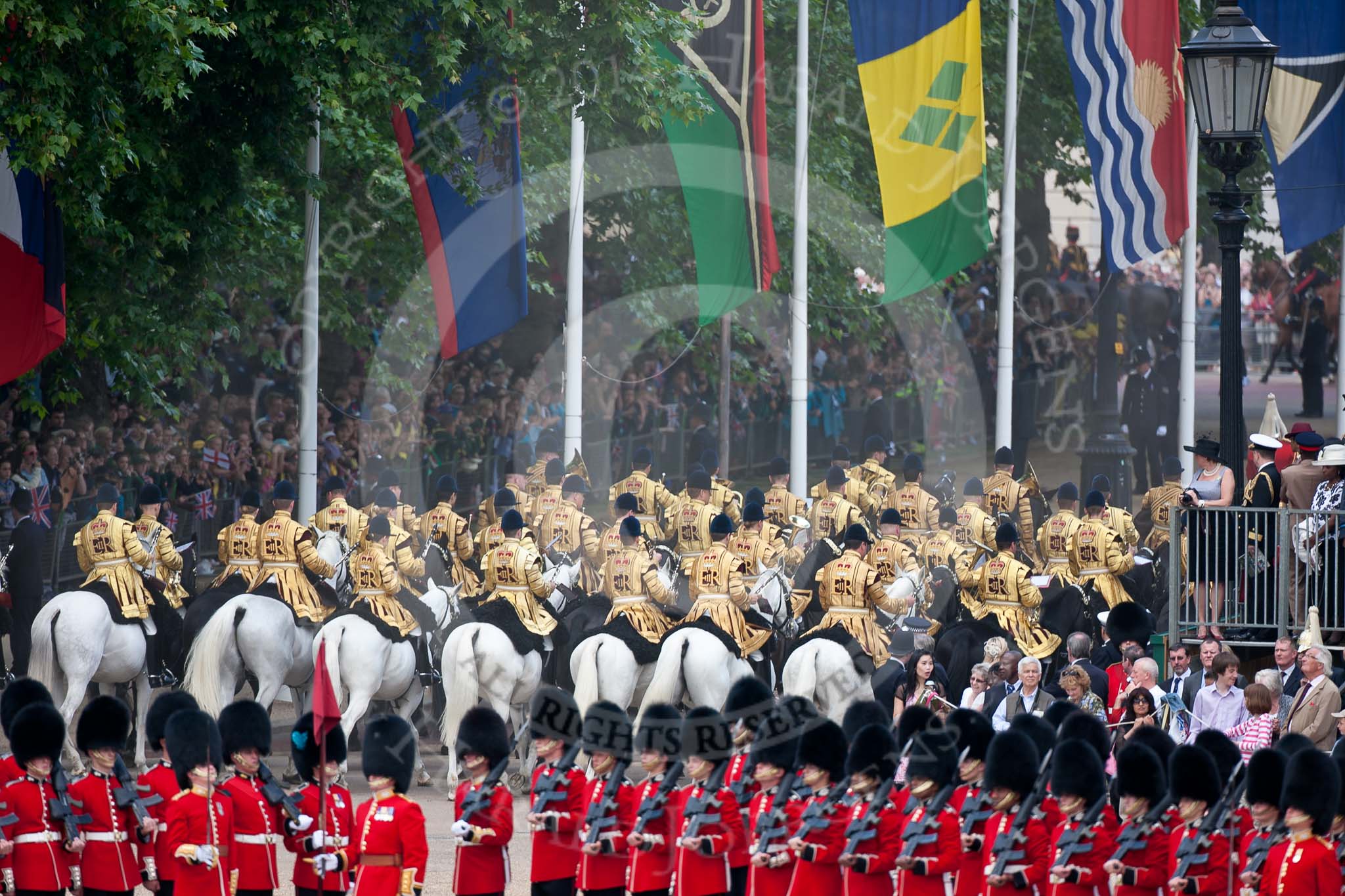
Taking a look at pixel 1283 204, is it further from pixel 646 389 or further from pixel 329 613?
pixel 329 613

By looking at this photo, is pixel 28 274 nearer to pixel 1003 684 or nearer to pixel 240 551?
pixel 240 551

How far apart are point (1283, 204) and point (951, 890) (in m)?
10.1

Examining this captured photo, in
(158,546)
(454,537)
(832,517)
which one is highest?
(832,517)

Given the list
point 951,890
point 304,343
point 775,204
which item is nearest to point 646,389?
point 775,204

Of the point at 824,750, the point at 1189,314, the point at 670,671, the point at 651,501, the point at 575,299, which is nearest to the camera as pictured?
the point at 824,750

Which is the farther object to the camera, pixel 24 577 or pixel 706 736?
pixel 24 577

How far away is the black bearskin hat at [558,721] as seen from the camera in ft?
42.1

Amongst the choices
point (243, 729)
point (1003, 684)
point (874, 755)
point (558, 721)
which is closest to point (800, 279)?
point (1003, 684)

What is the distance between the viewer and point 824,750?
12266mm

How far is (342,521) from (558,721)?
249 inches

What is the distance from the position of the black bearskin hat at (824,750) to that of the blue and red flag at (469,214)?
9.42 meters

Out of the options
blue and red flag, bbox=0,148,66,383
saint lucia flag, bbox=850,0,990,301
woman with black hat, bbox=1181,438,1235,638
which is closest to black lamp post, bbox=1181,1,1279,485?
woman with black hat, bbox=1181,438,1235,638

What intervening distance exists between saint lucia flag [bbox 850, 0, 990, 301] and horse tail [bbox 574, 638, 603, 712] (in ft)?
26.7

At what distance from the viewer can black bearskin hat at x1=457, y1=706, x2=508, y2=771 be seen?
1252 cm
